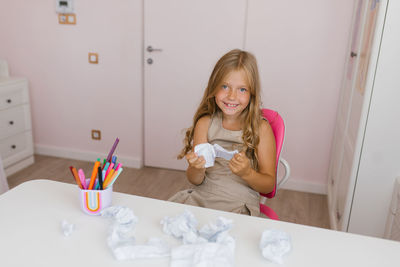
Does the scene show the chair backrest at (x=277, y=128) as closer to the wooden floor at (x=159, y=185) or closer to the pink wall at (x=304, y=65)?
the wooden floor at (x=159, y=185)

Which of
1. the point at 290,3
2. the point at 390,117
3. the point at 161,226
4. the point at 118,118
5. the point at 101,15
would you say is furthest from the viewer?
the point at 118,118

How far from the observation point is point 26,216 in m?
0.98

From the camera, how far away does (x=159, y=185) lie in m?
2.96

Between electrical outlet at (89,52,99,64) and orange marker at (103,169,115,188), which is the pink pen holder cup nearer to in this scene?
A: orange marker at (103,169,115,188)

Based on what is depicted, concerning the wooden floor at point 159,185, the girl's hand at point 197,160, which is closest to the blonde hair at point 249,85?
the girl's hand at point 197,160

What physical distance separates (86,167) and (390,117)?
98.2 inches

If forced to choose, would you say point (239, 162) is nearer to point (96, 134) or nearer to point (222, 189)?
point (222, 189)

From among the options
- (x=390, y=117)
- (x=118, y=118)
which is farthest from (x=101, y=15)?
(x=390, y=117)

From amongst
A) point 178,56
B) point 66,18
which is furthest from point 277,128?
point 66,18

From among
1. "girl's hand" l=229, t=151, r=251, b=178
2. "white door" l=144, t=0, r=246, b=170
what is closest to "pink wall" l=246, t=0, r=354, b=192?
"white door" l=144, t=0, r=246, b=170

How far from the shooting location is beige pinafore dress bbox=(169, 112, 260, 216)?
1.42 metres

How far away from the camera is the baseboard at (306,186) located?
298 cm

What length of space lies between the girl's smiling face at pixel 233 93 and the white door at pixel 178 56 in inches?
59.3

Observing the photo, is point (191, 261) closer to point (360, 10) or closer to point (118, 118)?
point (360, 10)
